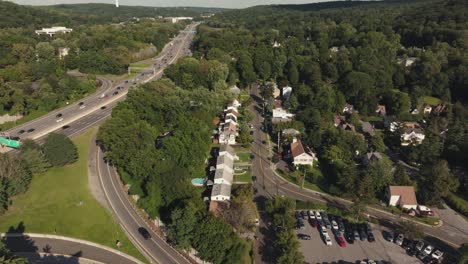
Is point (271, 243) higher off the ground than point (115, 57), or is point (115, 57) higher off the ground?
point (115, 57)

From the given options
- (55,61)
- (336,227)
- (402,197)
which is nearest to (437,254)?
(402,197)

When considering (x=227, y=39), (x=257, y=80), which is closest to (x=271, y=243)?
(x=257, y=80)

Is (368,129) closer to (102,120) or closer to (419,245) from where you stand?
(419,245)

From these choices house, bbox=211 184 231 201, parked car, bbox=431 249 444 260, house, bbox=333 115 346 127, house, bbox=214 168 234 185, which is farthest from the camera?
house, bbox=333 115 346 127

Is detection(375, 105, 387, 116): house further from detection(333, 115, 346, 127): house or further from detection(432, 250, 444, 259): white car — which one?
detection(432, 250, 444, 259): white car

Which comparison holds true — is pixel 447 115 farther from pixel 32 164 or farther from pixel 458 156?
pixel 32 164

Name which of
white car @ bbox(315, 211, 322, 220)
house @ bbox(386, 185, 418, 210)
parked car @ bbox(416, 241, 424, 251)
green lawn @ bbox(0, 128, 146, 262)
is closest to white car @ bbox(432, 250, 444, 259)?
parked car @ bbox(416, 241, 424, 251)
